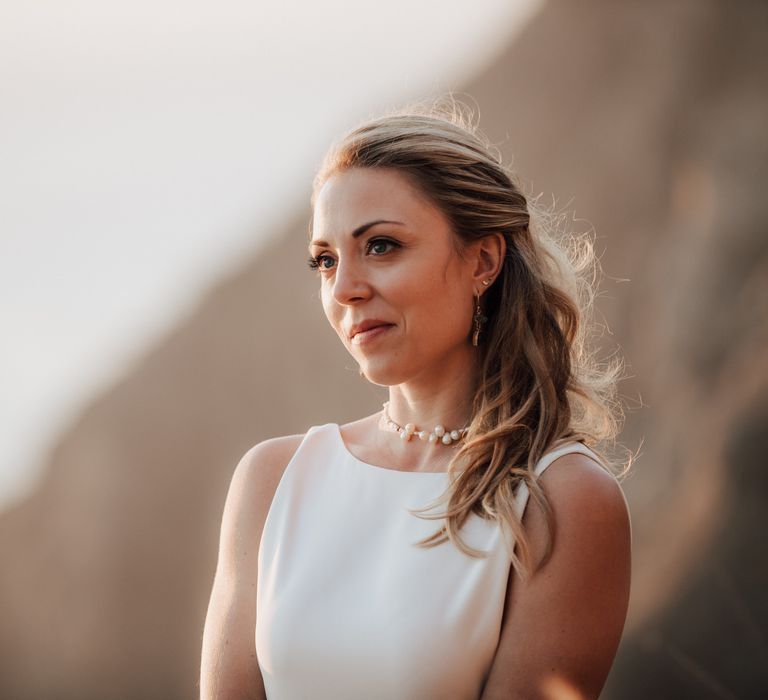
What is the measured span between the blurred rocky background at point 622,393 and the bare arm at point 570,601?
3867 mm

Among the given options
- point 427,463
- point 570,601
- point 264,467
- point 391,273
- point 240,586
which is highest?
point 391,273

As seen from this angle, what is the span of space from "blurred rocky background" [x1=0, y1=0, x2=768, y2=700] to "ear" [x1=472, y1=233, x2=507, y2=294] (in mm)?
3585

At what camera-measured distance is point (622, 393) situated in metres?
7.48

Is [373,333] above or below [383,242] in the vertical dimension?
below

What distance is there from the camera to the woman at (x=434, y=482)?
87.5 inches

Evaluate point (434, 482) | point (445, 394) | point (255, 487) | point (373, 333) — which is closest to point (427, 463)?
point (434, 482)

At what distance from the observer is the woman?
7.29 ft

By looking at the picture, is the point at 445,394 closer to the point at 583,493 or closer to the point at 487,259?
the point at 487,259

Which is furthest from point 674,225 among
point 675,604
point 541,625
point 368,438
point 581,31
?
point 541,625

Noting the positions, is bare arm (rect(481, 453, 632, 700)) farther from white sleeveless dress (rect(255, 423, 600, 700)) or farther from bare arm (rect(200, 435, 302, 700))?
bare arm (rect(200, 435, 302, 700))

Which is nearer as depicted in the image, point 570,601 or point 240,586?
point 570,601

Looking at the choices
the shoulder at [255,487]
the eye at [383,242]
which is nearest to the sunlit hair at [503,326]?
the eye at [383,242]

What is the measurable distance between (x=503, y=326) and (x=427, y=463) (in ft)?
1.32

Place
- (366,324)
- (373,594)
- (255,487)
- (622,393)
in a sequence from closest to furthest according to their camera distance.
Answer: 1. (373,594)
2. (366,324)
3. (255,487)
4. (622,393)
